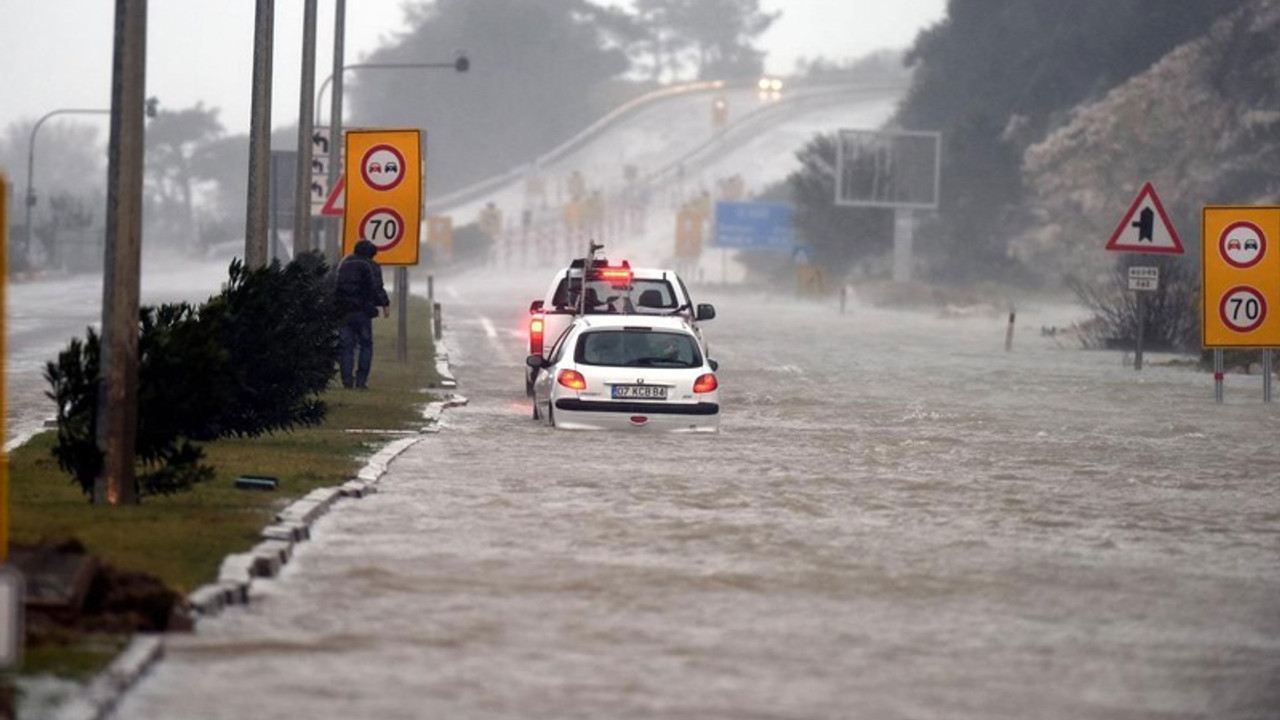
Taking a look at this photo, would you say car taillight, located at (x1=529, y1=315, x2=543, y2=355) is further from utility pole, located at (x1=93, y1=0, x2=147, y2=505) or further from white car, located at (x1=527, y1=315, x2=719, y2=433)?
utility pole, located at (x1=93, y1=0, x2=147, y2=505)

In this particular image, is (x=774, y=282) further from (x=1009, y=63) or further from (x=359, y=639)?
(x=359, y=639)

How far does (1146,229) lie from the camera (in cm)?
3700

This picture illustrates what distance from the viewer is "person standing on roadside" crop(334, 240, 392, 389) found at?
29453mm

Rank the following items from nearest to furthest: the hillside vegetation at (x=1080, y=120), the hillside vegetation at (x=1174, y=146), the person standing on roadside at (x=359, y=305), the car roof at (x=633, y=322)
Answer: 1. the car roof at (x=633, y=322)
2. the person standing on roadside at (x=359, y=305)
3. the hillside vegetation at (x=1174, y=146)
4. the hillside vegetation at (x=1080, y=120)

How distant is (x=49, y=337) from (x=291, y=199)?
7.38m

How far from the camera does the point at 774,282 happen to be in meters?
108

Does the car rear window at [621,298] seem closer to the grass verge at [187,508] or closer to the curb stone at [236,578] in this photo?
the grass verge at [187,508]

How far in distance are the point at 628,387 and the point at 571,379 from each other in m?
0.58

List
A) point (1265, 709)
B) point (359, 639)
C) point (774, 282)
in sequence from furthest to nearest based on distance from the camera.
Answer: point (774, 282)
point (359, 639)
point (1265, 709)

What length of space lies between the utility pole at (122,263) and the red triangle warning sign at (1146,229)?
23515 millimetres

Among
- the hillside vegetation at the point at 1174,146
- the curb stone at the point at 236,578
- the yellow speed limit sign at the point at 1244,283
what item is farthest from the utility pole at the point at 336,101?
the hillside vegetation at the point at 1174,146

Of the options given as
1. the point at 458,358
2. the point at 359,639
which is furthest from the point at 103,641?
the point at 458,358

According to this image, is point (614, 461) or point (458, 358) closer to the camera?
point (614, 461)

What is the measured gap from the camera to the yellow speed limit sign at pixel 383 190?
3216 centimetres
